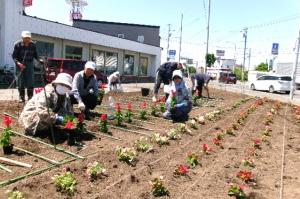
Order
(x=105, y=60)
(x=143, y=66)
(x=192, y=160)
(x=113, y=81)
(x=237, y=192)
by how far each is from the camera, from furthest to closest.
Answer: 1. (x=143, y=66)
2. (x=105, y=60)
3. (x=113, y=81)
4. (x=192, y=160)
5. (x=237, y=192)

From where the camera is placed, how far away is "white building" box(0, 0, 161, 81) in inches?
907

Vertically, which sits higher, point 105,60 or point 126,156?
point 105,60

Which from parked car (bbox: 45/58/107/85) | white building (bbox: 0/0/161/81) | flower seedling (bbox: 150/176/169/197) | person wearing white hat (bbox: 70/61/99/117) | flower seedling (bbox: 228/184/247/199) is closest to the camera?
flower seedling (bbox: 150/176/169/197)

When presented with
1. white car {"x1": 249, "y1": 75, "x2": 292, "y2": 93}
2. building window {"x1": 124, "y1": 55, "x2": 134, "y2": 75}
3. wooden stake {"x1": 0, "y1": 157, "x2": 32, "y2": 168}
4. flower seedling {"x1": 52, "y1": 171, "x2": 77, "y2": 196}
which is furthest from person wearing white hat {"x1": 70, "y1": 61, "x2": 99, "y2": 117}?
building window {"x1": 124, "y1": 55, "x2": 134, "y2": 75}

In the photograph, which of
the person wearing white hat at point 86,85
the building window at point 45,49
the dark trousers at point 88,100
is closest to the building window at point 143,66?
the building window at point 45,49

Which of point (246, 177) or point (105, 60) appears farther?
point (105, 60)

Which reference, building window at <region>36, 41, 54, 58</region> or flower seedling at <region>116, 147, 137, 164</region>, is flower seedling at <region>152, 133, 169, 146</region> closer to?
flower seedling at <region>116, 147, 137, 164</region>

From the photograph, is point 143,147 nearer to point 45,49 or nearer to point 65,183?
point 65,183

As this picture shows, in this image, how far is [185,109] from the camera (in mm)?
10750

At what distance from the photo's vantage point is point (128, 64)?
142 feet

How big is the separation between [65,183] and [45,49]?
2386 cm

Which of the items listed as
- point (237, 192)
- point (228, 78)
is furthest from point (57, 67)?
point (228, 78)

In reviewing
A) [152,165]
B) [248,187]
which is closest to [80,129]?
[152,165]

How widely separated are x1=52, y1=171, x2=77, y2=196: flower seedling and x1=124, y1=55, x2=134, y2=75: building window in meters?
37.6
